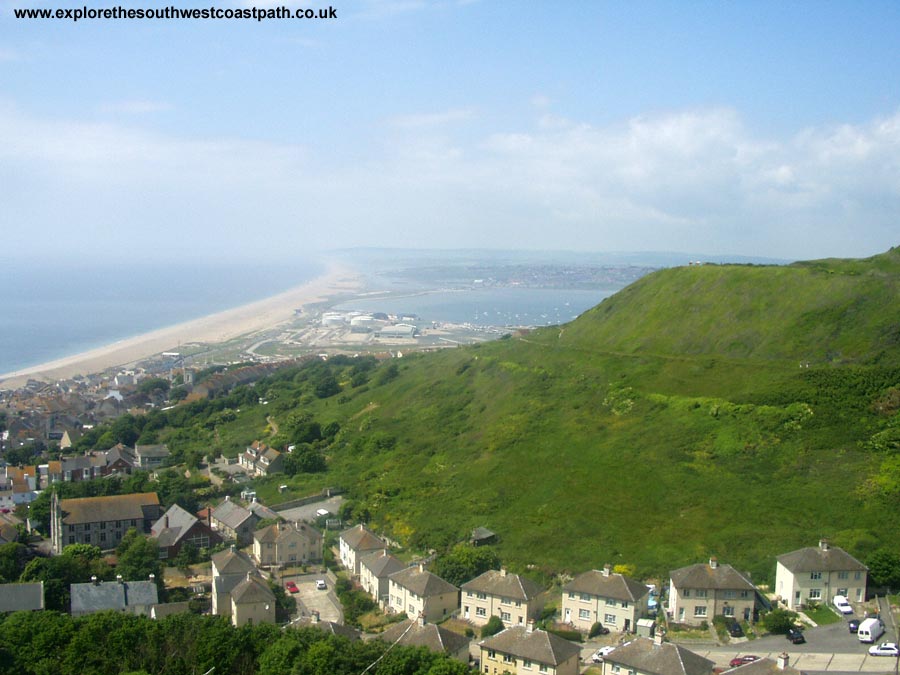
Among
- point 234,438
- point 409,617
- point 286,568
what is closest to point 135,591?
point 286,568

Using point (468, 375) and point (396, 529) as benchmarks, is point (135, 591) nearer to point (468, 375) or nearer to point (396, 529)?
point (396, 529)

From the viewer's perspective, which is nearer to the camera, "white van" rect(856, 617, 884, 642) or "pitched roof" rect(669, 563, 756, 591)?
"white van" rect(856, 617, 884, 642)

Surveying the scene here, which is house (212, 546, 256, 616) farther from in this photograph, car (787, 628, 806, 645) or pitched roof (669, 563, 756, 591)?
car (787, 628, 806, 645)

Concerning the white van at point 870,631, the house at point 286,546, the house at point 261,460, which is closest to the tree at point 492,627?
the white van at point 870,631

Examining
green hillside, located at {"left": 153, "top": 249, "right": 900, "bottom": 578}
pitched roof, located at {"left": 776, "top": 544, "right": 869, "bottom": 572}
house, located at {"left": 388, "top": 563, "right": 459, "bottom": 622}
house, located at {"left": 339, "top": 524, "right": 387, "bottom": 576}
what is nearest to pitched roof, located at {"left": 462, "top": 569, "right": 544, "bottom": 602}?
house, located at {"left": 388, "top": 563, "right": 459, "bottom": 622}

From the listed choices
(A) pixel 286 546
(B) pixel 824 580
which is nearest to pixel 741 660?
(B) pixel 824 580

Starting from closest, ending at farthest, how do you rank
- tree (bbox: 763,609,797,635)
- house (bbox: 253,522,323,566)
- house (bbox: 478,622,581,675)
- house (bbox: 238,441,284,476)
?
house (bbox: 478,622,581,675)
tree (bbox: 763,609,797,635)
house (bbox: 253,522,323,566)
house (bbox: 238,441,284,476)

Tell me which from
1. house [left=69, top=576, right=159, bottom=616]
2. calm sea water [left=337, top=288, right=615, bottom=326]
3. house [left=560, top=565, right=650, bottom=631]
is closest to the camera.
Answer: house [left=560, top=565, right=650, bottom=631]
